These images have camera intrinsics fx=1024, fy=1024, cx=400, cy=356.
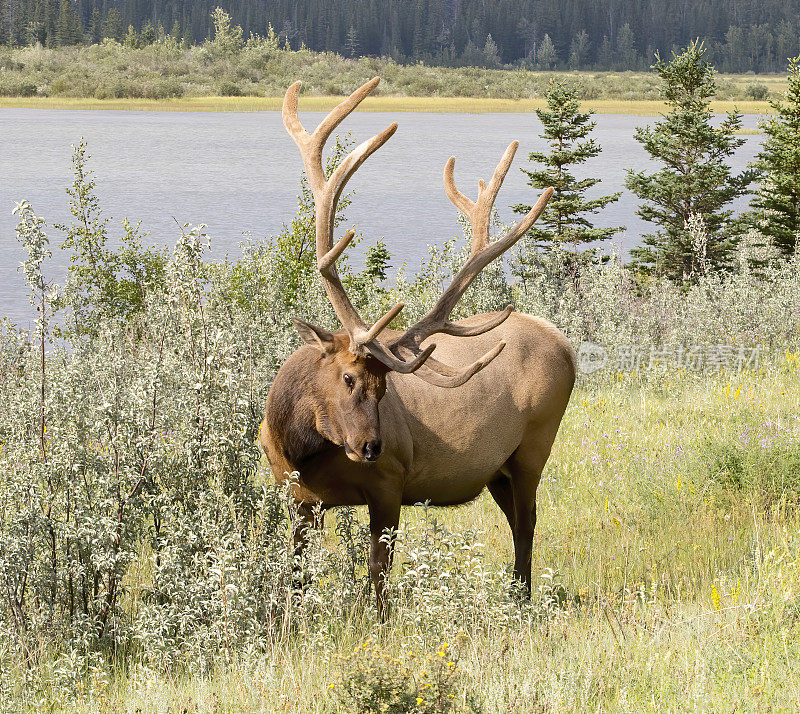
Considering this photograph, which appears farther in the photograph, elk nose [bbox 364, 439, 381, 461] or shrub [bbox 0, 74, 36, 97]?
shrub [bbox 0, 74, 36, 97]

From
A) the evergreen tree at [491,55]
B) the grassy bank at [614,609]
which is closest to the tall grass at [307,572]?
the grassy bank at [614,609]

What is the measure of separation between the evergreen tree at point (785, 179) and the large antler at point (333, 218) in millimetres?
18262

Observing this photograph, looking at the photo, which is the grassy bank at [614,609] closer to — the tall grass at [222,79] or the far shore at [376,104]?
the far shore at [376,104]

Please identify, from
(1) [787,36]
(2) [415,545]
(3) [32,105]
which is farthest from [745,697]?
(1) [787,36]

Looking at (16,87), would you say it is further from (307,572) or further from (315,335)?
(307,572)

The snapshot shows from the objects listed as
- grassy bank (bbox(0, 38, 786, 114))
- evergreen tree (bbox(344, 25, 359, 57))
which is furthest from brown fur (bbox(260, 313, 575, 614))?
evergreen tree (bbox(344, 25, 359, 57))

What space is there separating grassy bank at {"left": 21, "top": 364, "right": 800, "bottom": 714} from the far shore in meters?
67.4

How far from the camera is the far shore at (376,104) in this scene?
78.8m

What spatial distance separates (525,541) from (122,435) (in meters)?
2.84

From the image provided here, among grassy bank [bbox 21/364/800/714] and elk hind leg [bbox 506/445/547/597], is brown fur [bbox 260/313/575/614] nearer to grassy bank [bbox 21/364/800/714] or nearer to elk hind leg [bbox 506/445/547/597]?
elk hind leg [bbox 506/445/547/597]

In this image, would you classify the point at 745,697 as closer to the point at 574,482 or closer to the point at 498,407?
the point at 498,407

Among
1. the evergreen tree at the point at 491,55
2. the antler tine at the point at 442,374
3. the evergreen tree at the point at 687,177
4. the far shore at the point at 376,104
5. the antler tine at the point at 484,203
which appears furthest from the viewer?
the evergreen tree at the point at 491,55

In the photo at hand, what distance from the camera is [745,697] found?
4062mm

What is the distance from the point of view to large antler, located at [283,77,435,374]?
5.41m
